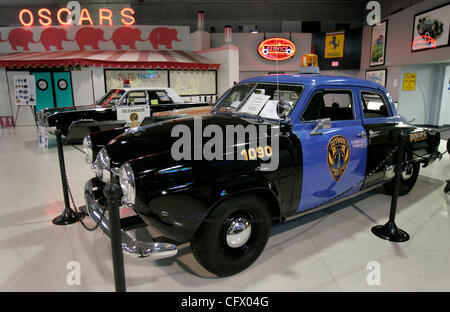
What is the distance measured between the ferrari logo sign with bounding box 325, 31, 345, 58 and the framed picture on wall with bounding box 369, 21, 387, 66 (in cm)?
168

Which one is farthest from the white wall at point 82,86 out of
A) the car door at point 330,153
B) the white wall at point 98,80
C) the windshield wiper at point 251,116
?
the car door at point 330,153

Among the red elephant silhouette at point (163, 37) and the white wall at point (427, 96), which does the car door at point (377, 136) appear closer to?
the white wall at point (427, 96)

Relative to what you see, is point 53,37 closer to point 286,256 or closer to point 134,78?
point 134,78

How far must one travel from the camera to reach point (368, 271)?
2881 millimetres

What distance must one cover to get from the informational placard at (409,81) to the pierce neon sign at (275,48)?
236 inches

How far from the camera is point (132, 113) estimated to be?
328 inches

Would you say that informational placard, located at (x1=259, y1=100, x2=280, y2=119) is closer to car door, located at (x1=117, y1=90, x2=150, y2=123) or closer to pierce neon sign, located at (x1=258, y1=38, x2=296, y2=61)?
car door, located at (x1=117, y1=90, x2=150, y2=123)

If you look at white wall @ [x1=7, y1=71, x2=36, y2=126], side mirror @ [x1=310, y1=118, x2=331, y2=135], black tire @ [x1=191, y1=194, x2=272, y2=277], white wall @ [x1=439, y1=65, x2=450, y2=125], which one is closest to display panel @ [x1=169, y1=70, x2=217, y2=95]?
white wall @ [x1=7, y1=71, x2=36, y2=126]

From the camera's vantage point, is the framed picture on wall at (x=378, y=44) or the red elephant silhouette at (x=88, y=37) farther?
the red elephant silhouette at (x=88, y=37)

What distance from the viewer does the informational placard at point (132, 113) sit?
820cm

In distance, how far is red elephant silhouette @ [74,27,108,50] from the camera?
46.4ft
